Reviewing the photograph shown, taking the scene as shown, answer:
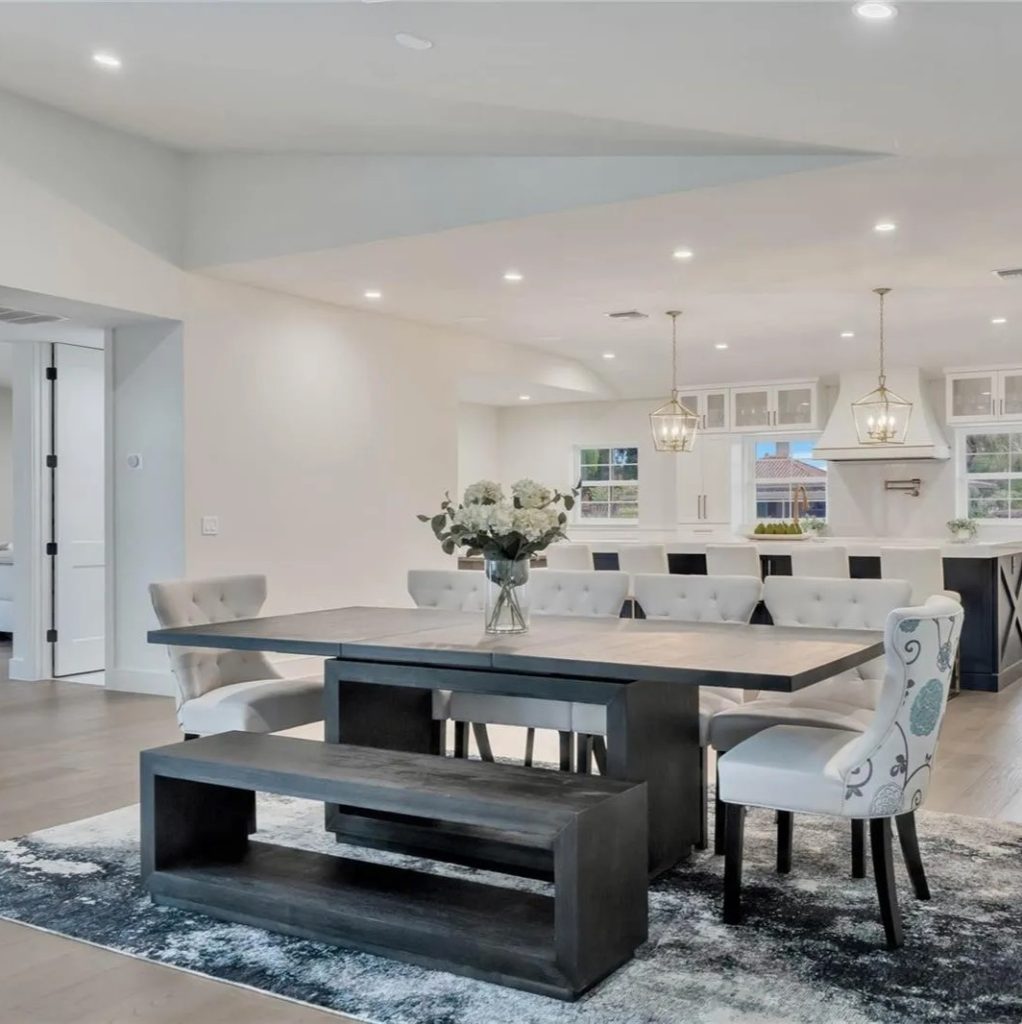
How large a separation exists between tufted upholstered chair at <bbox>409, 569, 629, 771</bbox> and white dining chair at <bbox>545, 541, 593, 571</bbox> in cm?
174

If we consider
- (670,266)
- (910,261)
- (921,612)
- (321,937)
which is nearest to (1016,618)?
(910,261)

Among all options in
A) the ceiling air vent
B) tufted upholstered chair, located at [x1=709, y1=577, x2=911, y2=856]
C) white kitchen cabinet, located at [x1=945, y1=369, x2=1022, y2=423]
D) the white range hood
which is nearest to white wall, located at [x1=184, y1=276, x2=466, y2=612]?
the ceiling air vent

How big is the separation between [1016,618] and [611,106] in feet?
15.6

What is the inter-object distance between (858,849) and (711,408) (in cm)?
794

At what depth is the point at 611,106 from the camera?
4348 mm

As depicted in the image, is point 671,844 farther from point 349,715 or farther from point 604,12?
point 604,12

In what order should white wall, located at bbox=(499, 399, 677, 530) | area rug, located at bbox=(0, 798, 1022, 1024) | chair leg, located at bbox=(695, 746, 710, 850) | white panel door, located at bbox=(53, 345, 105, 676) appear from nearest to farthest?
1. area rug, located at bbox=(0, 798, 1022, 1024)
2. chair leg, located at bbox=(695, 746, 710, 850)
3. white panel door, located at bbox=(53, 345, 105, 676)
4. white wall, located at bbox=(499, 399, 677, 530)

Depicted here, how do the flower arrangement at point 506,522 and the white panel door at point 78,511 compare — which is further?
the white panel door at point 78,511

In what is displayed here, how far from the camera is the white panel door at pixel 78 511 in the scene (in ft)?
24.6

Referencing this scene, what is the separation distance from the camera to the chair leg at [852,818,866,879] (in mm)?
3293

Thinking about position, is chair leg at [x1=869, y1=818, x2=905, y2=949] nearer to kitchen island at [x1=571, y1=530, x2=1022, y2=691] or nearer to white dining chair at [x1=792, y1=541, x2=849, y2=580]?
white dining chair at [x1=792, y1=541, x2=849, y2=580]

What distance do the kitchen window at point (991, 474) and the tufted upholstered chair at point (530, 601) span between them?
6398 mm

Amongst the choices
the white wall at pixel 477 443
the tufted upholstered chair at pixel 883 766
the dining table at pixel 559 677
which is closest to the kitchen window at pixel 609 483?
the white wall at pixel 477 443

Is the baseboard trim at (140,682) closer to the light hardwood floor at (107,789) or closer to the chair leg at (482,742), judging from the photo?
the light hardwood floor at (107,789)
